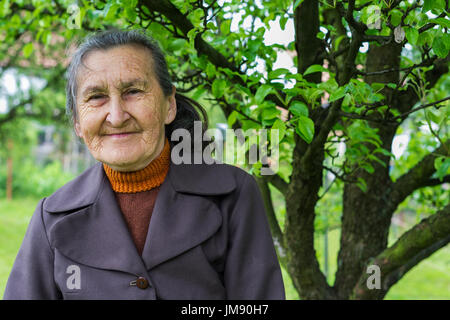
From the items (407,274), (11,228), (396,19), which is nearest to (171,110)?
(396,19)

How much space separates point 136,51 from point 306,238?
1.53m

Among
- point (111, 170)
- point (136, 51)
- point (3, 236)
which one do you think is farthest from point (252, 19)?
point (3, 236)

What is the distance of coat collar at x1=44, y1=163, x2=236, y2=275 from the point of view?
1651mm

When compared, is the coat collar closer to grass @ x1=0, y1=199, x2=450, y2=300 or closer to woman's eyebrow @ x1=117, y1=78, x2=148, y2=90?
woman's eyebrow @ x1=117, y1=78, x2=148, y2=90

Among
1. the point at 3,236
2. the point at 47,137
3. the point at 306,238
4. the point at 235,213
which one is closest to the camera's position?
the point at 235,213

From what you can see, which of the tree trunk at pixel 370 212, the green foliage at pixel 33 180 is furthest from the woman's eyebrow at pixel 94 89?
the green foliage at pixel 33 180

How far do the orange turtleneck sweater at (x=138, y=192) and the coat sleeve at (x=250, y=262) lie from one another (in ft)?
1.03

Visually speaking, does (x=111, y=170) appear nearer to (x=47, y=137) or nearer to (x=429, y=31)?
(x=429, y=31)

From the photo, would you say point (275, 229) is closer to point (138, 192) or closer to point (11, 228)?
point (138, 192)

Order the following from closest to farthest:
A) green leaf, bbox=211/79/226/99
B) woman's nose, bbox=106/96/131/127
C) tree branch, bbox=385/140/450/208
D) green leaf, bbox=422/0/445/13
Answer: green leaf, bbox=422/0/445/13 → woman's nose, bbox=106/96/131/127 → green leaf, bbox=211/79/226/99 → tree branch, bbox=385/140/450/208

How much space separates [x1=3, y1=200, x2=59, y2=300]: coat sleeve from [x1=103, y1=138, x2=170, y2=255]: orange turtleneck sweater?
0.97ft

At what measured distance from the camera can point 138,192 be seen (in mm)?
1787

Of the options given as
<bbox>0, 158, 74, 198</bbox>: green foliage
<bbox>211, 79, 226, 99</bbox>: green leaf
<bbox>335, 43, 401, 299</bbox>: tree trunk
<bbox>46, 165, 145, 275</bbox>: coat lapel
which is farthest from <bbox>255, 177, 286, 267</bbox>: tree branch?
<bbox>0, 158, 74, 198</bbox>: green foliage

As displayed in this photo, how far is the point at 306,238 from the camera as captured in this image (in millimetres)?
2754
